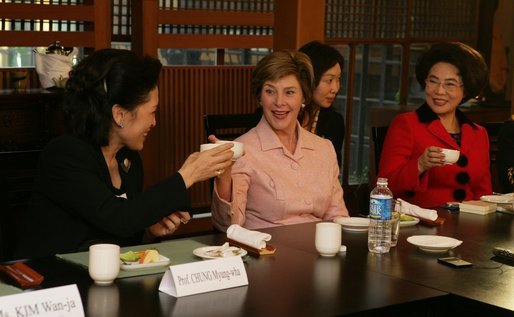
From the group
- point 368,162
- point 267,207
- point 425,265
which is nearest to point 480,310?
point 425,265

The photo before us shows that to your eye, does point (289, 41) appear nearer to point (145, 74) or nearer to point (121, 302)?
point (145, 74)

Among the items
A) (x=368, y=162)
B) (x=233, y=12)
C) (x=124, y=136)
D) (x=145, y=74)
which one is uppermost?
(x=233, y=12)

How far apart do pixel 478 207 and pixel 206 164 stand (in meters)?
1.19

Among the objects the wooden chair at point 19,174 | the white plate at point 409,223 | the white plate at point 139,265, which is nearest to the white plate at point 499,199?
the white plate at point 409,223

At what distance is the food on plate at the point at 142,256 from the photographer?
232 centimetres

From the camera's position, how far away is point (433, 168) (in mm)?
3896

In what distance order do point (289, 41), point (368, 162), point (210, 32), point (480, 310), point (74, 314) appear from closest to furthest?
point (74, 314) < point (480, 310) < point (289, 41) < point (210, 32) < point (368, 162)

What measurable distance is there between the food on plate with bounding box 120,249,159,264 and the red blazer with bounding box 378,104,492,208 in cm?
169

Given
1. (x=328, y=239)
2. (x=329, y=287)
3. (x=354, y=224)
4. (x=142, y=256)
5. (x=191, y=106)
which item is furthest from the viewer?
(x=191, y=106)

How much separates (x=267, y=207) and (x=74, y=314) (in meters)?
1.41

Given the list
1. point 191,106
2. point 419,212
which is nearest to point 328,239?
point 419,212

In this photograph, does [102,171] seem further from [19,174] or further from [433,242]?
[19,174]

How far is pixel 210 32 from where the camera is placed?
226 inches

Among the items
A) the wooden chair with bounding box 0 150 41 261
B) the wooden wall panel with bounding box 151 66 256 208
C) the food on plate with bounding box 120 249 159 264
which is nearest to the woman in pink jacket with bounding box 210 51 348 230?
the food on plate with bounding box 120 249 159 264
